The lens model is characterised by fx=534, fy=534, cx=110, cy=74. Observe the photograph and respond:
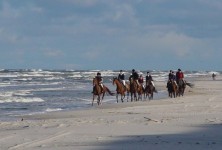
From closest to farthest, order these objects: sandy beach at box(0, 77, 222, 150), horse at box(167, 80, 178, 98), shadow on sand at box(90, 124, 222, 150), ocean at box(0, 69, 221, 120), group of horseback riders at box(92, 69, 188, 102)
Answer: shadow on sand at box(90, 124, 222, 150)
sandy beach at box(0, 77, 222, 150)
ocean at box(0, 69, 221, 120)
group of horseback riders at box(92, 69, 188, 102)
horse at box(167, 80, 178, 98)

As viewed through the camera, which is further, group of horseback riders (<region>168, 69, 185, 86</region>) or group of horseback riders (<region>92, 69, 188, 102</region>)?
group of horseback riders (<region>168, 69, 185, 86</region>)

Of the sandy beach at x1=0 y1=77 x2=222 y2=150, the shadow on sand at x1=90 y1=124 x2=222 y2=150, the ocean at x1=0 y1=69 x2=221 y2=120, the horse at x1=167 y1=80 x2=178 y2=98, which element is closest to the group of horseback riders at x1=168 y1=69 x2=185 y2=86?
the horse at x1=167 y1=80 x2=178 y2=98

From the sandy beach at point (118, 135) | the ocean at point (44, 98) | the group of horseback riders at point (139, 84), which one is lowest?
the ocean at point (44, 98)

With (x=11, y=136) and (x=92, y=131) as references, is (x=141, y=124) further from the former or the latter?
(x=11, y=136)

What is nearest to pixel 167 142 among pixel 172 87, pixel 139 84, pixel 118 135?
pixel 118 135

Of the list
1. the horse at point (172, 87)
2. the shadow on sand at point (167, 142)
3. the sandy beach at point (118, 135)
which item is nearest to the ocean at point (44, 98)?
the horse at point (172, 87)

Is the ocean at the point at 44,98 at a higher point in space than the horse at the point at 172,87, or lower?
lower

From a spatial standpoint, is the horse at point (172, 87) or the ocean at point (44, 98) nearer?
the ocean at point (44, 98)

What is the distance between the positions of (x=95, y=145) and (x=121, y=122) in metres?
5.07

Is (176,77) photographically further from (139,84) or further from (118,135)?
(118,135)

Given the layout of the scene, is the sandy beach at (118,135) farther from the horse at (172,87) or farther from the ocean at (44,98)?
the horse at (172,87)

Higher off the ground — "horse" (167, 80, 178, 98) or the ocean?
"horse" (167, 80, 178, 98)

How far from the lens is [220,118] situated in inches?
671

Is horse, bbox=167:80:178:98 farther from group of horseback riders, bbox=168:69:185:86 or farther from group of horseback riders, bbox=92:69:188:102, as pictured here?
group of horseback riders, bbox=168:69:185:86
